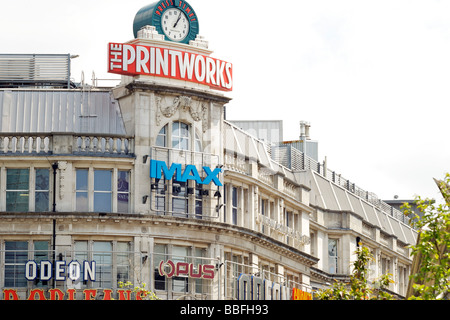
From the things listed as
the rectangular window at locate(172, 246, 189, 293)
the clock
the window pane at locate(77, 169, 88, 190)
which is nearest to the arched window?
the window pane at locate(77, 169, 88, 190)

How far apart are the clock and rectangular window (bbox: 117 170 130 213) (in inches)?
329

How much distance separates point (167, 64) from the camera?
A: 269 ft

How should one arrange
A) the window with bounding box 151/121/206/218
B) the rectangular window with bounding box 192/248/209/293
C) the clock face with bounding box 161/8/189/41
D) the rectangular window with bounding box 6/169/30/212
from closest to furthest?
1. the rectangular window with bounding box 6/169/30/212
2. the window with bounding box 151/121/206/218
3. the rectangular window with bounding box 192/248/209/293
4. the clock face with bounding box 161/8/189/41

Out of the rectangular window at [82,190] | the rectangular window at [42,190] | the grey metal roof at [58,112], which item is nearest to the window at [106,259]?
the rectangular window at [82,190]

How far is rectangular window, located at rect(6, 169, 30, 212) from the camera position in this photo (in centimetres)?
7956

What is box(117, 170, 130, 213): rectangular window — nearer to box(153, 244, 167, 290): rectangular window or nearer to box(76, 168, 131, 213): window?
box(76, 168, 131, 213): window

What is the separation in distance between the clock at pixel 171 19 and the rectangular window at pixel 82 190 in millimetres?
8826

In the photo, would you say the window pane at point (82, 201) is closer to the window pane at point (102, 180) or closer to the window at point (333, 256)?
the window pane at point (102, 180)

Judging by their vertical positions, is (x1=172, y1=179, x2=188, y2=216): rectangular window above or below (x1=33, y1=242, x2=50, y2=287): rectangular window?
above

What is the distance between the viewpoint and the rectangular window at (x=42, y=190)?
261ft

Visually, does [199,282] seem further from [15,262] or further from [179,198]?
[15,262]
